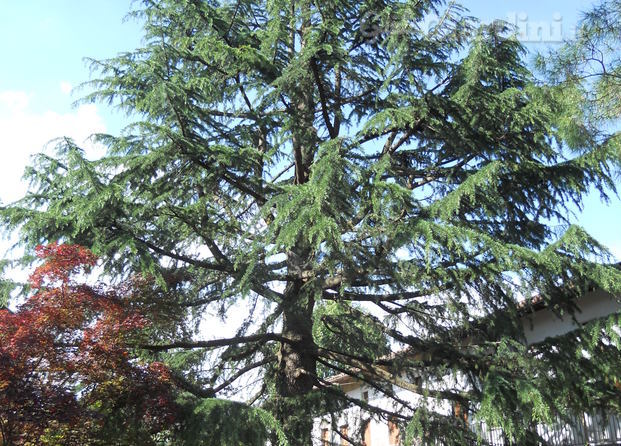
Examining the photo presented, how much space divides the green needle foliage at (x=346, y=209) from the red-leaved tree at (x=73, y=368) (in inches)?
25.2

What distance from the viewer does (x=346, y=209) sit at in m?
7.91

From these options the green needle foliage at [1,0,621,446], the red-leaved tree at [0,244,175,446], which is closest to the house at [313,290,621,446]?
the green needle foliage at [1,0,621,446]

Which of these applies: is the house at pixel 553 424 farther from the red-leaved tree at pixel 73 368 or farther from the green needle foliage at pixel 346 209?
the red-leaved tree at pixel 73 368

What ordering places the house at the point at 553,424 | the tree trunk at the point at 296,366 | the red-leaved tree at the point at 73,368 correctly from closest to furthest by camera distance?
the red-leaved tree at the point at 73,368 < the tree trunk at the point at 296,366 < the house at the point at 553,424

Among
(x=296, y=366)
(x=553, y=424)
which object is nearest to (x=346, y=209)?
(x=296, y=366)

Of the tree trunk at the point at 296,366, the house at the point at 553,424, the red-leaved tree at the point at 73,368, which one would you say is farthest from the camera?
the house at the point at 553,424

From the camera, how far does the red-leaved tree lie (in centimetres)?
652

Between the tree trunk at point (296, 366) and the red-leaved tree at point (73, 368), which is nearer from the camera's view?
the red-leaved tree at point (73, 368)

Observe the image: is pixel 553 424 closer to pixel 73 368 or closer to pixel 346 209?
pixel 346 209

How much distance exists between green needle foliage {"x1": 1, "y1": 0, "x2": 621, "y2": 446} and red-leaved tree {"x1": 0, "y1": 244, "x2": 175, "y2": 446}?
641 mm

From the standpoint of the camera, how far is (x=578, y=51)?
25.3ft

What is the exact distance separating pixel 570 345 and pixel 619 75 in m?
3.87

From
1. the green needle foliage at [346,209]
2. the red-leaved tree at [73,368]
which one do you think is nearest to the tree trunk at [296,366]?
the green needle foliage at [346,209]

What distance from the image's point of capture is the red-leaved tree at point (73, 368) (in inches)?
257
